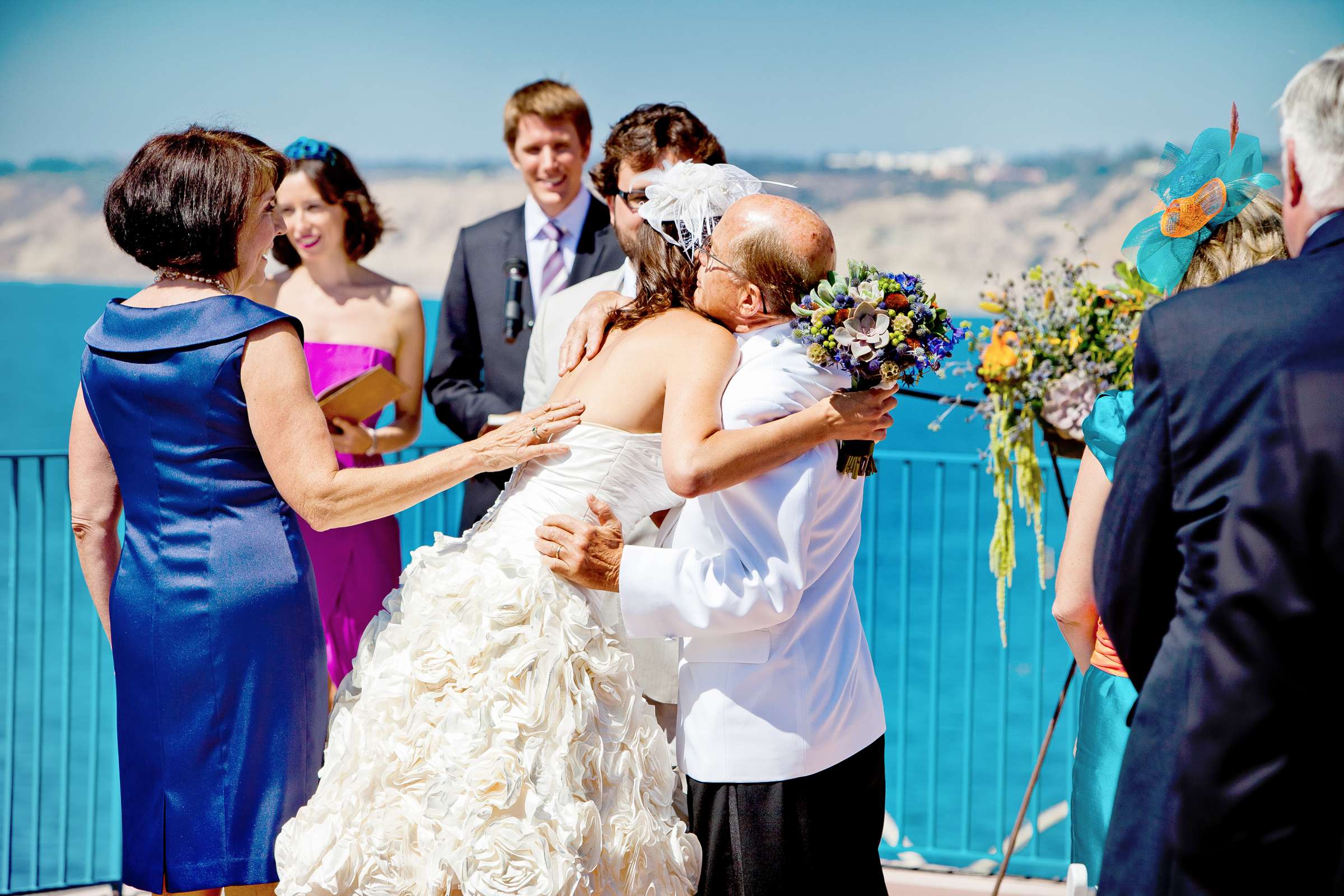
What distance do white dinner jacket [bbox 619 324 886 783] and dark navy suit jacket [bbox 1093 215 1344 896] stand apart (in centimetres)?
70

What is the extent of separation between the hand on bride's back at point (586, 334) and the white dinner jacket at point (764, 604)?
1.50 ft

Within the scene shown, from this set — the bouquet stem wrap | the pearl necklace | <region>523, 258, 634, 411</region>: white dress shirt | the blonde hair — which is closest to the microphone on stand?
<region>523, 258, 634, 411</region>: white dress shirt

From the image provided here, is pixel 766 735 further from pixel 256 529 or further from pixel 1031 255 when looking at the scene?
pixel 1031 255

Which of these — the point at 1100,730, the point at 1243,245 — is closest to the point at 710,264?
the point at 1243,245

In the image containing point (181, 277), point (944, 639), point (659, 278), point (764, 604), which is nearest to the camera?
point (764, 604)

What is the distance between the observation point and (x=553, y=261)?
12.8 feet

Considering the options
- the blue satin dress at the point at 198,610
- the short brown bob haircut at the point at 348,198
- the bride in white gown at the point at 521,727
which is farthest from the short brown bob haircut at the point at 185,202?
the short brown bob haircut at the point at 348,198

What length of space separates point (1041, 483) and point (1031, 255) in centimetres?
4296

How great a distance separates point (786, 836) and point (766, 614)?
1.44ft

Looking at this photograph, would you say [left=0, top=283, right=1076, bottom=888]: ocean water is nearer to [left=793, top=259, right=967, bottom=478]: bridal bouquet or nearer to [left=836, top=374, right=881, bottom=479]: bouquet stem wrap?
[left=836, top=374, right=881, bottom=479]: bouquet stem wrap

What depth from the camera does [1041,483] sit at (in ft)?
10.3

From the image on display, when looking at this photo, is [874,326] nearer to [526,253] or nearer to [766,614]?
[766,614]

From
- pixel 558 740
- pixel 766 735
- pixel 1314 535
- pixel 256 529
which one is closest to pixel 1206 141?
pixel 1314 535

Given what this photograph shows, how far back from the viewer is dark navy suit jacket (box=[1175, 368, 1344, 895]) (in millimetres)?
1291
